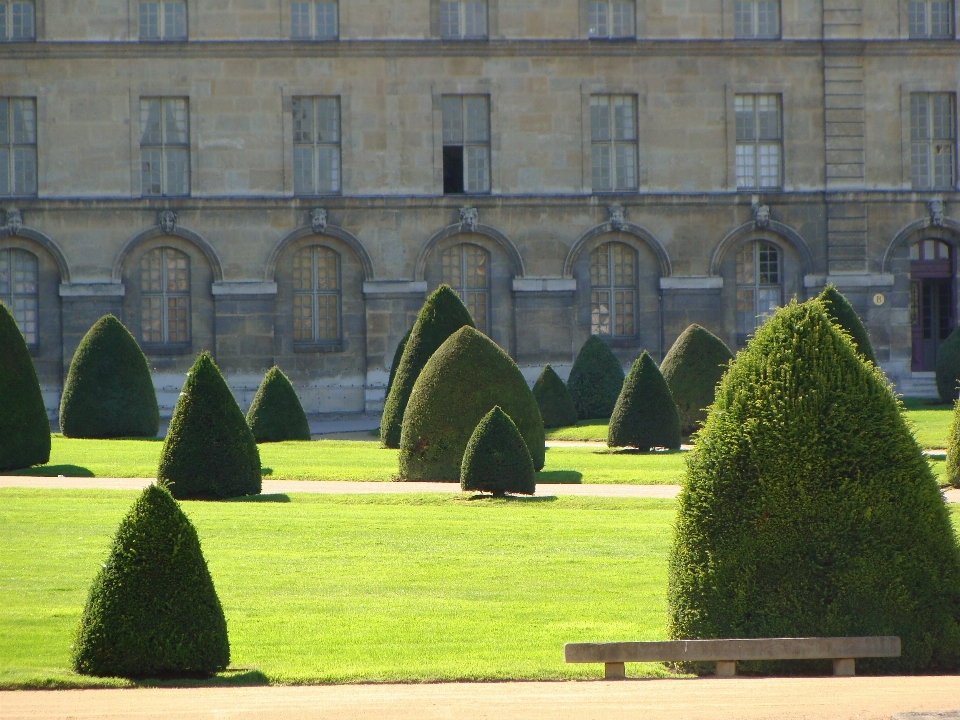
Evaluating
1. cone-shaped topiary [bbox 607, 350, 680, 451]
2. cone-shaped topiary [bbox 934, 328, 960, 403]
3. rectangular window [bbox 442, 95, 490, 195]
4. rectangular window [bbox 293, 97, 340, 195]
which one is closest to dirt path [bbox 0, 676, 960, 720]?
cone-shaped topiary [bbox 607, 350, 680, 451]

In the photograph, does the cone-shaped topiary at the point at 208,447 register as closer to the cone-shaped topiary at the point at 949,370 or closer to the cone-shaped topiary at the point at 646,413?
the cone-shaped topiary at the point at 646,413

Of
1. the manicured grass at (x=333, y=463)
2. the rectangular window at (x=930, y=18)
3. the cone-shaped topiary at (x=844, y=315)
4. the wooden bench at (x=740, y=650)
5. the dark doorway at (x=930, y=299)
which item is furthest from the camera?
the dark doorway at (x=930, y=299)

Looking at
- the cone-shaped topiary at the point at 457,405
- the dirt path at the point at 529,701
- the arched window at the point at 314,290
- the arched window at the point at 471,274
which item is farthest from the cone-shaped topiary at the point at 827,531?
the arched window at the point at 314,290

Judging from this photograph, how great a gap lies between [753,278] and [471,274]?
7.08 meters

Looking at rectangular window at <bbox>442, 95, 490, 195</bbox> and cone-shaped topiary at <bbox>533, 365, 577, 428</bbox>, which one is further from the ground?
rectangular window at <bbox>442, 95, 490, 195</bbox>

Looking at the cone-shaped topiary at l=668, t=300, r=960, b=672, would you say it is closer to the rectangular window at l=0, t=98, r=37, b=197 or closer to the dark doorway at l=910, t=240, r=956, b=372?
the rectangular window at l=0, t=98, r=37, b=197

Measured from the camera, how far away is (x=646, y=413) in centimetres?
2497

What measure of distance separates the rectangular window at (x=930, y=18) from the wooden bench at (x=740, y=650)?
102 feet

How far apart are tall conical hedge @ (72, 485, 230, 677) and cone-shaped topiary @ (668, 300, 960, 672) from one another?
301 cm

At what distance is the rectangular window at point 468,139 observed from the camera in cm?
3625

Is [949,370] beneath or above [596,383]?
above

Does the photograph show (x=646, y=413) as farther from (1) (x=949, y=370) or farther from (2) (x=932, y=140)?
(2) (x=932, y=140)

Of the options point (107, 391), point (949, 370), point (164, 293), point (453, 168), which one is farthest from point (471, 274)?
point (949, 370)

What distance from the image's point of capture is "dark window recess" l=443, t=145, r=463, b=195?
36.3m
